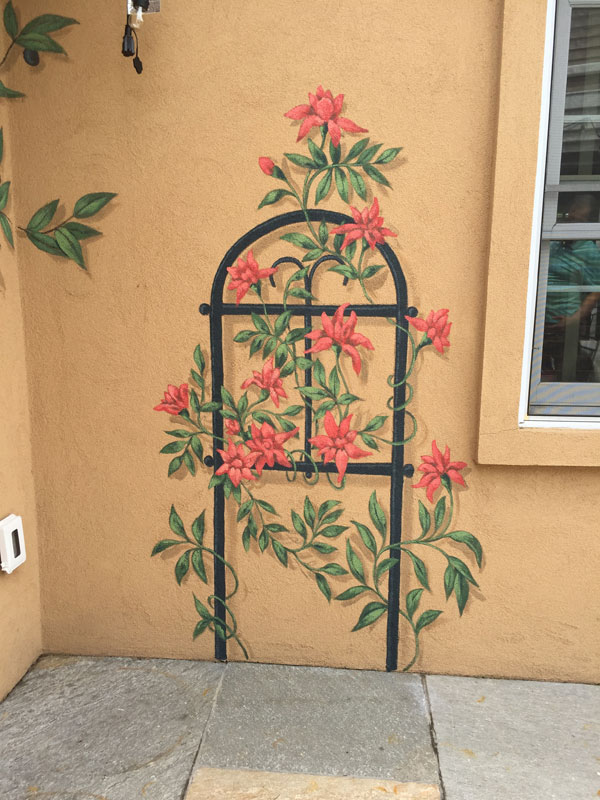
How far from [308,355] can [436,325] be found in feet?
1.55

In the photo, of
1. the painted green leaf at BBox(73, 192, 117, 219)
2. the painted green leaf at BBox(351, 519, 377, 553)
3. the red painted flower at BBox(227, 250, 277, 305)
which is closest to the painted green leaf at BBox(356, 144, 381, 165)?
the red painted flower at BBox(227, 250, 277, 305)

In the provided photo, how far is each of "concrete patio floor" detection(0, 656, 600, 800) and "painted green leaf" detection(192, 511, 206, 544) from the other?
52 centimetres

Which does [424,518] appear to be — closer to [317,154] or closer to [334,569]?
[334,569]

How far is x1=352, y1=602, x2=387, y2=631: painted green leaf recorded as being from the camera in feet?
7.30

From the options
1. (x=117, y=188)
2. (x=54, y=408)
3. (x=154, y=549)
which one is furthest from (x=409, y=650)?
(x=117, y=188)

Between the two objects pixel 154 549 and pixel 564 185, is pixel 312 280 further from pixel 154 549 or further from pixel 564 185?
pixel 154 549

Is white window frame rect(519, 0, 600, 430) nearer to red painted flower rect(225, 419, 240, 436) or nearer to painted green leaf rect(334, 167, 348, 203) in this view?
painted green leaf rect(334, 167, 348, 203)

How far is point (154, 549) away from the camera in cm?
226

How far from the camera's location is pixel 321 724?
6.45 ft

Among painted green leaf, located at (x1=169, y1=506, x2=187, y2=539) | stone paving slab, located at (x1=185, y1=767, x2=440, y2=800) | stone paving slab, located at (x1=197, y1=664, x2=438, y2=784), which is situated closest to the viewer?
stone paving slab, located at (x1=185, y1=767, x2=440, y2=800)

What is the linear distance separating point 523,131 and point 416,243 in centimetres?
49

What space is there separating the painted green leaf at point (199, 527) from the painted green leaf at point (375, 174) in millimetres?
1389

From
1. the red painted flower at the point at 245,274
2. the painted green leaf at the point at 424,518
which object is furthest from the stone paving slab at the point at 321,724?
the red painted flower at the point at 245,274

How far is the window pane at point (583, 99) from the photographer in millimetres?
1930
